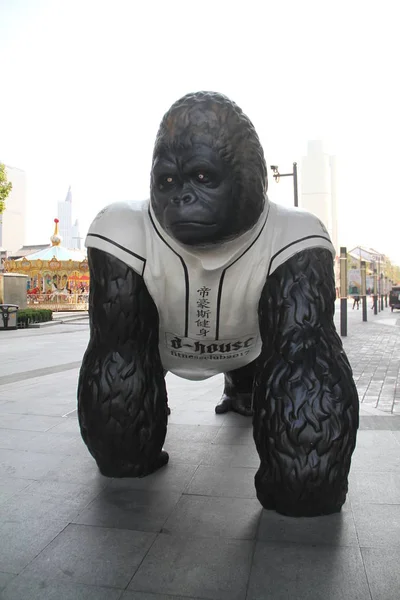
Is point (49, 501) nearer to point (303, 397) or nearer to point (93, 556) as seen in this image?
point (93, 556)

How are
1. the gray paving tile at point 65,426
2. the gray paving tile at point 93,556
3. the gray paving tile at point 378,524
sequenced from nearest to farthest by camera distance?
the gray paving tile at point 93,556 < the gray paving tile at point 378,524 < the gray paving tile at point 65,426

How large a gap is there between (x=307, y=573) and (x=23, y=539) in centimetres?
111

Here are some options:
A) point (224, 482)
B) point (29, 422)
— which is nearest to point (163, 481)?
point (224, 482)

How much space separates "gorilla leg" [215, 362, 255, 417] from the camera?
382cm

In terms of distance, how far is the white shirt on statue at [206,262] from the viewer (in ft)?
7.65

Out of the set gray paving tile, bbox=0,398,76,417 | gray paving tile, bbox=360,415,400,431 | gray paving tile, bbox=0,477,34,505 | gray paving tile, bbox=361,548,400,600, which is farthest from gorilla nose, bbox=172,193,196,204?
gray paving tile, bbox=0,398,76,417

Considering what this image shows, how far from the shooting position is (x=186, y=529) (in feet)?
6.84

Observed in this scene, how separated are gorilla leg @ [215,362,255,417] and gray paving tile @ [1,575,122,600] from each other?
222 cm

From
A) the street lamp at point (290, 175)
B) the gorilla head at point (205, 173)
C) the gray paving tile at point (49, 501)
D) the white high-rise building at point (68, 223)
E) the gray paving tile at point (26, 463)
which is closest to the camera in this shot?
the gorilla head at point (205, 173)

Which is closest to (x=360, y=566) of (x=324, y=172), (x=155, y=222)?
(x=155, y=222)

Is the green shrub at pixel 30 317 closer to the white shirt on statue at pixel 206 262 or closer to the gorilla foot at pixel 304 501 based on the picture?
the white shirt on statue at pixel 206 262

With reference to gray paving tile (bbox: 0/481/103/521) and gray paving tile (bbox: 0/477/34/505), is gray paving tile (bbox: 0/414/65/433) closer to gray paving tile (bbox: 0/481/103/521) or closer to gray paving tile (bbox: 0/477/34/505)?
gray paving tile (bbox: 0/477/34/505)

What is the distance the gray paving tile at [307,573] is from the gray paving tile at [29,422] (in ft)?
7.44

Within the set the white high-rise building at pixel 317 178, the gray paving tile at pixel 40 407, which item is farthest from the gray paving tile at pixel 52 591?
the white high-rise building at pixel 317 178
